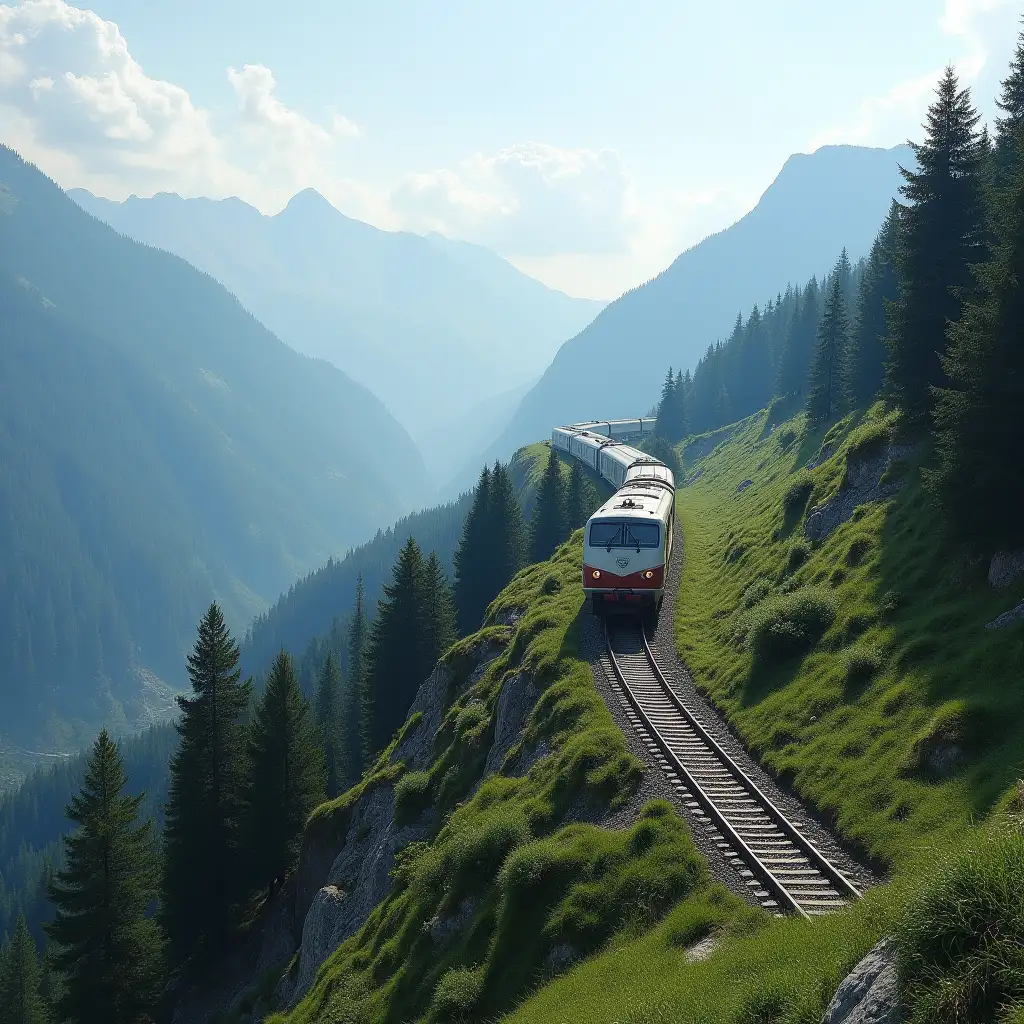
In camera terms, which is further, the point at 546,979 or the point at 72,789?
the point at 72,789

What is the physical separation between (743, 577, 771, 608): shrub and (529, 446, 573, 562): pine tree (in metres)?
45.2

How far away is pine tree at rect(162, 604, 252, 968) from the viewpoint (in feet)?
137

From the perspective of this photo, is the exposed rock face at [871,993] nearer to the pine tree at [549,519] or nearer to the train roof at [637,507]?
the train roof at [637,507]

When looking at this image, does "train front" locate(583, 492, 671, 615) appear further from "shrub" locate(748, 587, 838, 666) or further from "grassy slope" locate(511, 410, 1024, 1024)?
"shrub" locate(748, 587, 838, 666)

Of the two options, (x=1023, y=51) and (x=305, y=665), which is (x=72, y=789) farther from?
(x=1023, y=51)

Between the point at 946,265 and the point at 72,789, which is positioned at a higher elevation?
the point at 946,265

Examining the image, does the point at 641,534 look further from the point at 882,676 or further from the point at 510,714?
the point at 882,676

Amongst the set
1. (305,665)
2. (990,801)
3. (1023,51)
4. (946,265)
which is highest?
(1023,51)

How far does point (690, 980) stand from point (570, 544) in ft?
128

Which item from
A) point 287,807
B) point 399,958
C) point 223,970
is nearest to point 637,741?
point 399,958

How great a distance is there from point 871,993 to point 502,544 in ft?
213

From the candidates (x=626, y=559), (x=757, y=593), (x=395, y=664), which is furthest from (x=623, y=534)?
(x=395, y=664)

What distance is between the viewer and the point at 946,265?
27.5m

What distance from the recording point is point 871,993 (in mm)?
6355
